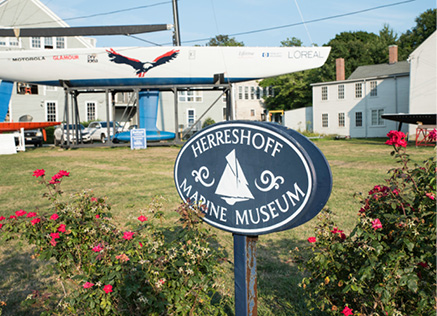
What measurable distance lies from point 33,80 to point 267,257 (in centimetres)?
2071

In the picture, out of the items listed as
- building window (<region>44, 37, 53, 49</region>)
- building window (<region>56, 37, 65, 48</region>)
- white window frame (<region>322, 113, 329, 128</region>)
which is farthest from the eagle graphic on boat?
white window frame (<region>322, 113, 329, 128</region>)

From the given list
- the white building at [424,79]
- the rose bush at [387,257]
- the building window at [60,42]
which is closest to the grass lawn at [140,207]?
the rose bush at [387,257]

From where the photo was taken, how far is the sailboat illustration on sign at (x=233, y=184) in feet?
6.59

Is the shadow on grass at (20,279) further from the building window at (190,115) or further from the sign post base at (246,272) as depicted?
the building window at (190,115)

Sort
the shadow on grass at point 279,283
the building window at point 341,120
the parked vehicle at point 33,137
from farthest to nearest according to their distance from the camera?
the building window at point 341,120 < the parked vehicle at point 33,137 < the shadow on grass at point 279,283

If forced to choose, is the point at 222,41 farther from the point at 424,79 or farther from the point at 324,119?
the point at 424,79

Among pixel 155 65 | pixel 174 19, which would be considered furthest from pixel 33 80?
pixel 174 19

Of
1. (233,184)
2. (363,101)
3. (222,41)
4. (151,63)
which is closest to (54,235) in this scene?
(233,184)

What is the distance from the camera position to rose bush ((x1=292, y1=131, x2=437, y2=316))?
2020mm

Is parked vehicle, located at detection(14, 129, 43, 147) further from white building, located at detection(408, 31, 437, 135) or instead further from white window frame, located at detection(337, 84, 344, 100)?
white window frame, located at detection(337, 84, 344, 100)

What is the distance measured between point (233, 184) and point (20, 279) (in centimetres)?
277

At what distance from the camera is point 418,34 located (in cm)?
5028

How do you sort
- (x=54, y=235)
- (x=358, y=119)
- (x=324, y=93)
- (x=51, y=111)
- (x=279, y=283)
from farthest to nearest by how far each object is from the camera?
(x=324, y=93) < (x=358, y=119) < (x=51, y=111) < (x=279, y=283) < (x=54, y=235)

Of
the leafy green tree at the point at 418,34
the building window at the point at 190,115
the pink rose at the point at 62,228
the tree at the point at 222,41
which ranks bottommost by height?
the pink rose at the point at 62,228
